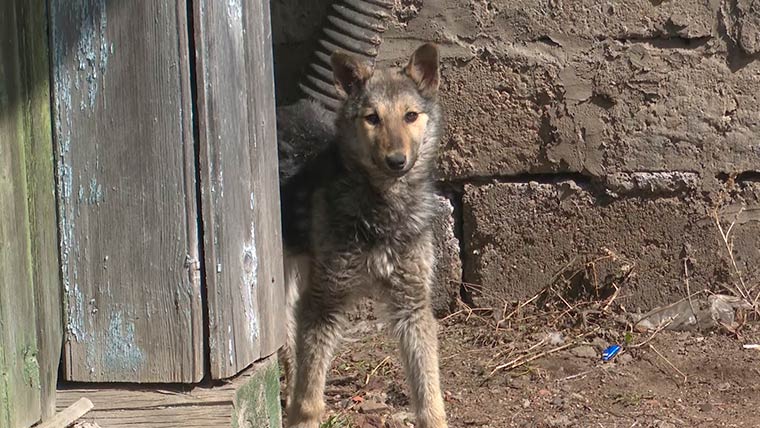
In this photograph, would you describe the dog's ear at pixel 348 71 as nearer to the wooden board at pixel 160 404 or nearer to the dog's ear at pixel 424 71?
the dog's ear at pixel 424 71

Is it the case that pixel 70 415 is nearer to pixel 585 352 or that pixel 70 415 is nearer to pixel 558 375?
pixel 558 375

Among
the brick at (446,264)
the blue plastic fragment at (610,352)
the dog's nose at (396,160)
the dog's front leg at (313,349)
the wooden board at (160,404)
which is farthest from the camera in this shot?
the brick at (446,264)

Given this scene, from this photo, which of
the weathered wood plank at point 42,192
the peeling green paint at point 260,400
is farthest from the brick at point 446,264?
the weathered wood plank at point 42,192

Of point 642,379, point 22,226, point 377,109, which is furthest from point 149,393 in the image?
point 642,379

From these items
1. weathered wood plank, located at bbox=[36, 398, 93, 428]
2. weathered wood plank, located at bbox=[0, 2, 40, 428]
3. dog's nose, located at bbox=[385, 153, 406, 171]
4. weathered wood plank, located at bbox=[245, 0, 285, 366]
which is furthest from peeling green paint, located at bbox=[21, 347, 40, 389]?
dog's nose, located at bbox=[385, 153, 406, 171]

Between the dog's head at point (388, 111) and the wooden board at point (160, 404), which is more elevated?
the dog's head at point (388, 111)

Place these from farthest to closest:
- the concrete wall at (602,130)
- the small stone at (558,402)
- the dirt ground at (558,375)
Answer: the concrete wall at (602,130)
the small stone at (558,402)
the dirt ground at (558,375)

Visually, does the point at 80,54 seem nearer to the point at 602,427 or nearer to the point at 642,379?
the point at 602,427

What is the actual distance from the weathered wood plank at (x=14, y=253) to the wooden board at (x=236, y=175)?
0.53 metres

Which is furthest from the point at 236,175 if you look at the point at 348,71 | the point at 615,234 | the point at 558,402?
the point at 615,234

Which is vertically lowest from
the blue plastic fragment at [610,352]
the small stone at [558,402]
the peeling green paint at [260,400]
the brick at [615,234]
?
the small stone at [558,402]

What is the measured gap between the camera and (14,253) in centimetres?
302

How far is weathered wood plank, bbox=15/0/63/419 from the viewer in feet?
10.2

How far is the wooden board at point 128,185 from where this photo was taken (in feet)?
10.4
